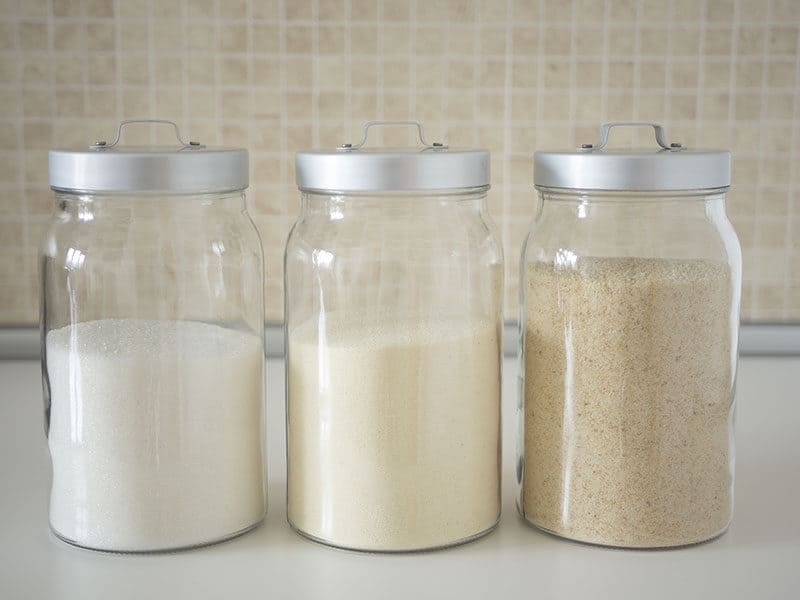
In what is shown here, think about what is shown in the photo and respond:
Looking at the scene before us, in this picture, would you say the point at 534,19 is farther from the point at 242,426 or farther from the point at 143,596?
the point at 143,596

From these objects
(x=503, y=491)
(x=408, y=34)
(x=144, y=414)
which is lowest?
(x=503, y=491)

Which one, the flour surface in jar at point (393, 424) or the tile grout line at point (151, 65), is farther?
the tile grout line at point (151, 65)

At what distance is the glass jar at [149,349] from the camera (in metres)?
0.69

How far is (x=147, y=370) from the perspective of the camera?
2.26 feet

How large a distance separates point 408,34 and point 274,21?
17 cm

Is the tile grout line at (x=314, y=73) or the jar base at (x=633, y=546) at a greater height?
the tile grout line at (x=314, y=73)

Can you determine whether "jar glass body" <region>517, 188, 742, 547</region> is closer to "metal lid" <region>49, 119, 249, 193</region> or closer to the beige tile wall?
"metal lid" <region>49, 119, 249, 193</region>

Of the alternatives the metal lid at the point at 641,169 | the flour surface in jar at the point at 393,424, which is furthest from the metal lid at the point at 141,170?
the metal lid at the point at 641,169

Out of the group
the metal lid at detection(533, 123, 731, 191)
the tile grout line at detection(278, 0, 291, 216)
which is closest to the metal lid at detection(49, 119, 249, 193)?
the metal lid at detection(533, 123, 731, 191)

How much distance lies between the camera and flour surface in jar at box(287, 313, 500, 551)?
2.26ft

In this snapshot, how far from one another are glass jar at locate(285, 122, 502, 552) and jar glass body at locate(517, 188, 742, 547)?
0.15 ft

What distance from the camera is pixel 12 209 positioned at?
142cm

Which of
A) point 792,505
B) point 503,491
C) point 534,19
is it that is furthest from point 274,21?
point 792,505

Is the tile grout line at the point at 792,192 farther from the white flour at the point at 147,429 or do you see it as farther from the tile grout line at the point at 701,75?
the white flour at the point at 147,429
